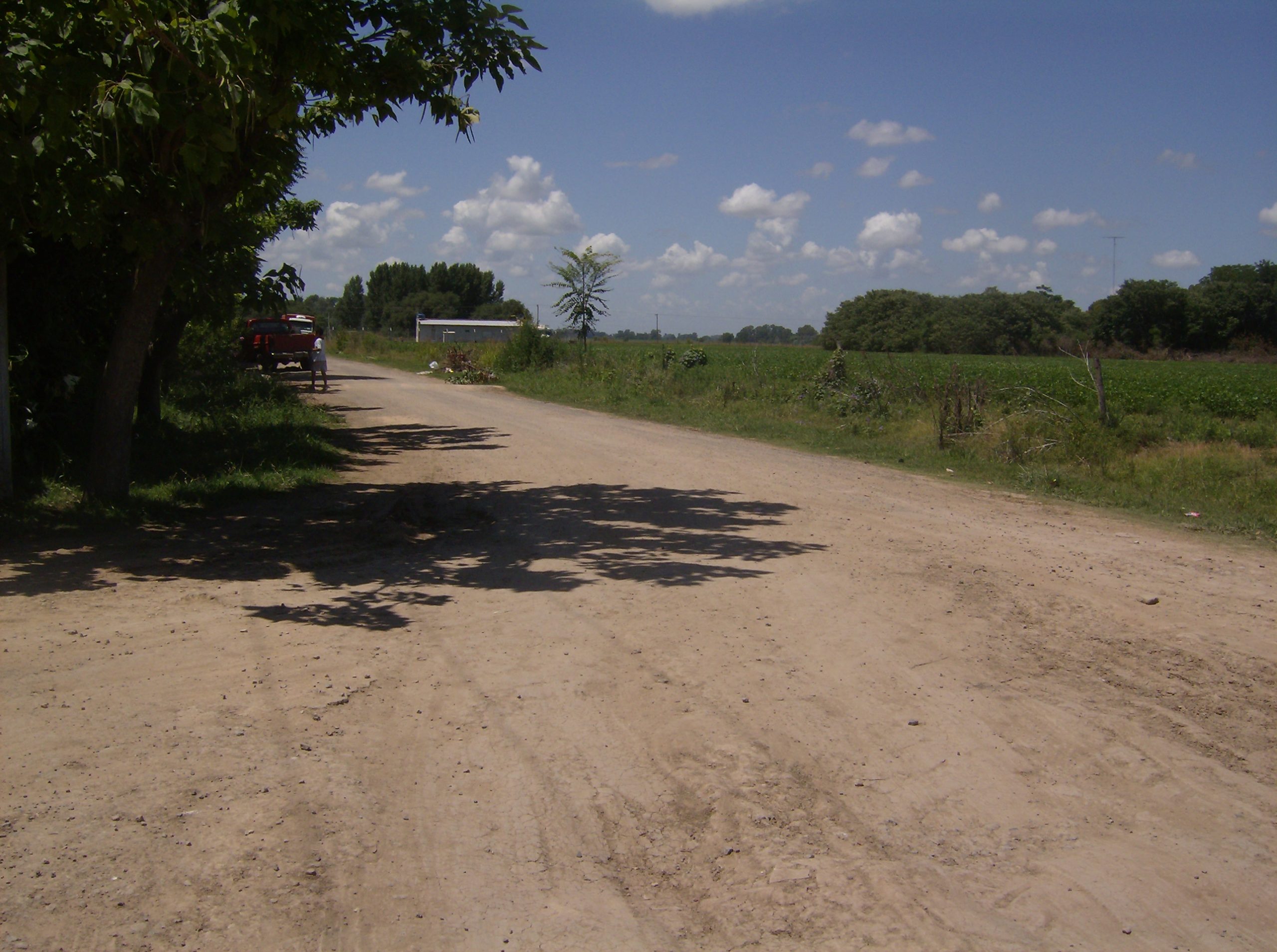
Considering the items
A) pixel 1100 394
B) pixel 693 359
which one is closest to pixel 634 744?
pixel 1100 394

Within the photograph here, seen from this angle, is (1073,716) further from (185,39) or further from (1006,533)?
(185,39)

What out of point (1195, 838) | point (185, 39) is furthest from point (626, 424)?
point (1195, 838)

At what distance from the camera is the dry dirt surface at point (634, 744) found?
11.4ft

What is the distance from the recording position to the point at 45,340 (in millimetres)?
10953

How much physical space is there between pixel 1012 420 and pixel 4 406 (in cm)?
1360

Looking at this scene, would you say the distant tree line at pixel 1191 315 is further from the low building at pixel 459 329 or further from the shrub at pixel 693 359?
the low building at pixel 459 329

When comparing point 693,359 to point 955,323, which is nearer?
point 693,359

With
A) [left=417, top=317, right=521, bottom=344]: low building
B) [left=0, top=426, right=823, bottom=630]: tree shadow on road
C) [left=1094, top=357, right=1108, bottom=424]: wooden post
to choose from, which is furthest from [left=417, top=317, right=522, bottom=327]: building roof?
[left=0, top=426, right=823, bottom=630]: tree shadow on road

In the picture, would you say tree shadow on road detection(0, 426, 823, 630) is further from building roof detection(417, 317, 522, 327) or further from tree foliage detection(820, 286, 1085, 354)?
building roof detection(417, 317, 522, 327)

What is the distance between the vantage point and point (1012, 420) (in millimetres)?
15734

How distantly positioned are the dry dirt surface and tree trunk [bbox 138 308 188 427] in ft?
19.7

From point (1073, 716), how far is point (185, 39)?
296 inches

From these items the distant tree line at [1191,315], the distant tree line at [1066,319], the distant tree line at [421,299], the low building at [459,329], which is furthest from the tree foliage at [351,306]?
the distant tree line at [1191,315]

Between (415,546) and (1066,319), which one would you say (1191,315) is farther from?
(415,546)
